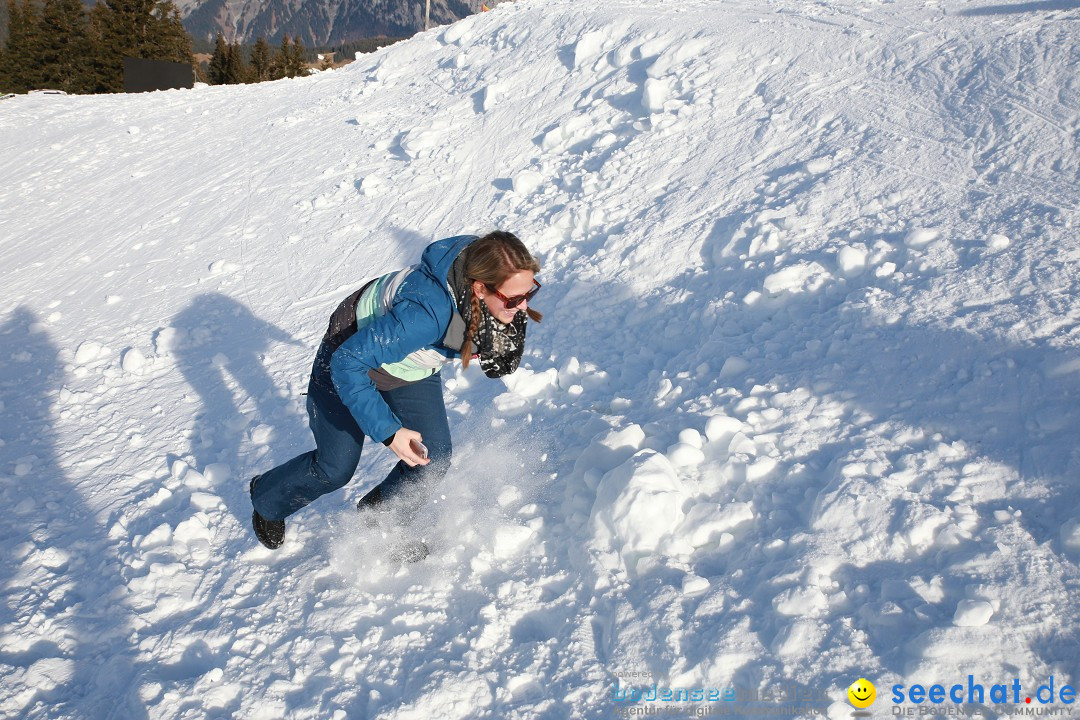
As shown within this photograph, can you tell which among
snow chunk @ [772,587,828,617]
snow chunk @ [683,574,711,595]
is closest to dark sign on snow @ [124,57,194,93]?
snow chunk @ [683,574,711,595]

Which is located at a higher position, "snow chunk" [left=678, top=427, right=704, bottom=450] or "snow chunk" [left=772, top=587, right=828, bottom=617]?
"snow chunk" [left=678, top=427, right=704, bottom=450]

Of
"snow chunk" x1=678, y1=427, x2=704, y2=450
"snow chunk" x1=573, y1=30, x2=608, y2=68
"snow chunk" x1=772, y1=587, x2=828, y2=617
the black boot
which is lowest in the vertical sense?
the black boot

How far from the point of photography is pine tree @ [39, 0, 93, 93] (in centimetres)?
3556

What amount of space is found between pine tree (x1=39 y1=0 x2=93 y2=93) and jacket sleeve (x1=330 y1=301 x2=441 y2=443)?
136 ft

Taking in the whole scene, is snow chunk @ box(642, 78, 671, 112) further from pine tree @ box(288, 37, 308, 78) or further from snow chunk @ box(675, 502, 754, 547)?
pine tree @ box(288, 37, 308, 78)

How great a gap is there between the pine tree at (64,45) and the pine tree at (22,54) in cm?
38

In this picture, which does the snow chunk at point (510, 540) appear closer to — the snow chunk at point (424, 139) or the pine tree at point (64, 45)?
the snow chunk at point (424, 139)

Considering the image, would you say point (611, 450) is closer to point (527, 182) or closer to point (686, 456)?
point (686, 456)

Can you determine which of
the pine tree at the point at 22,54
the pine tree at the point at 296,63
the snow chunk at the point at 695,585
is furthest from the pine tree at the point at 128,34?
the snow chunk at the point at 695,585

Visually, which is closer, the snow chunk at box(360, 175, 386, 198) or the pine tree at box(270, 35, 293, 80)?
the snow chunk at box(360, 175, 386, 198)

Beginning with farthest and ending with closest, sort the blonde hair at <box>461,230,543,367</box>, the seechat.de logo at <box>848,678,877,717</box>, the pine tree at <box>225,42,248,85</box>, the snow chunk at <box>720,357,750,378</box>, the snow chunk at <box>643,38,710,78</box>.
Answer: the pine tree at <box>225,42,248,85</box> < the snow chunk at <box>643,38,710,78</box> < the snow chunk at <box>720,357,750,378</box> < the blonde hair at <box>461,230,543,367</box> < the seechat.de logo at <box>848,678,877,717</box>

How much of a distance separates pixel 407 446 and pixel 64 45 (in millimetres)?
44568

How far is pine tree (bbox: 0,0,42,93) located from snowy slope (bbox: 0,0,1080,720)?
126 feet

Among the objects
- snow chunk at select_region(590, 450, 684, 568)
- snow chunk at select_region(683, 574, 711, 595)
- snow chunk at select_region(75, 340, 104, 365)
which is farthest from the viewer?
snow chunk at select_region(75, 340, 104, 365)
